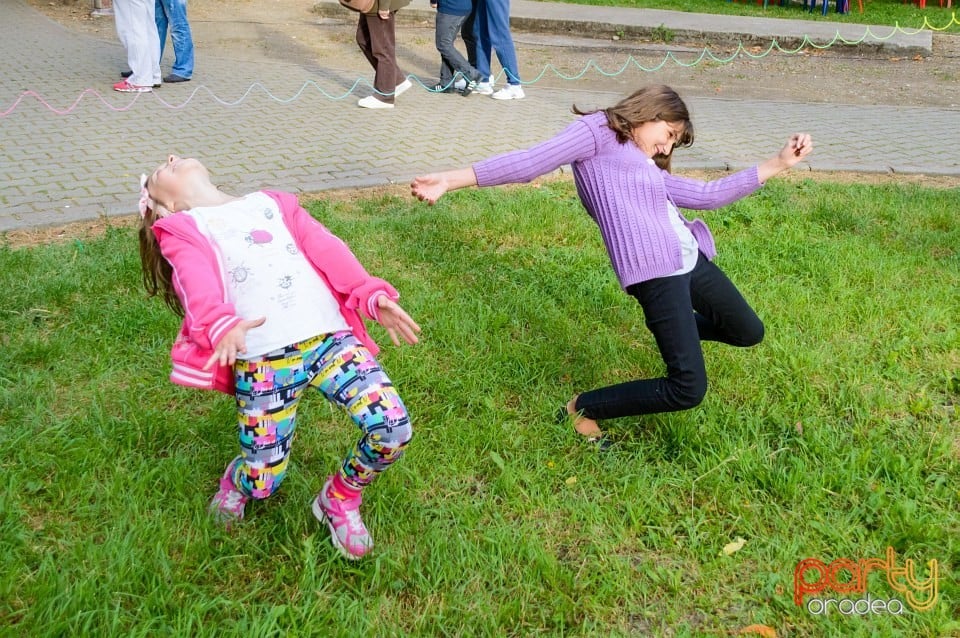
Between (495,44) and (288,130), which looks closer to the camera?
(288,130)

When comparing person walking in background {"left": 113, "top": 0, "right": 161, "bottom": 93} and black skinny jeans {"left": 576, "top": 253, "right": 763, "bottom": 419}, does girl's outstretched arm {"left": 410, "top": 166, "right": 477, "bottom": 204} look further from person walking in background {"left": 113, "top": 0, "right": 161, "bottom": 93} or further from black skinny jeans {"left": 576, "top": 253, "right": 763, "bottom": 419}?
person walking in background {"left": 113, "top": 0, "right": 161, "bottom": 93}

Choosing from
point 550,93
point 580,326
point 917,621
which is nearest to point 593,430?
point 580,326

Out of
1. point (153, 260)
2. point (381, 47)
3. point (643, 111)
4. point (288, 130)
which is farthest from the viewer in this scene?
point (381, 47)

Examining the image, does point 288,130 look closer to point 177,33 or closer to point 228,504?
point 177,33

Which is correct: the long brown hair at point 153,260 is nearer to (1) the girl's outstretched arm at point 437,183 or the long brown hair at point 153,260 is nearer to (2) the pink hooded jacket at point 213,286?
(2) the pink hooded jacket at point 213,286

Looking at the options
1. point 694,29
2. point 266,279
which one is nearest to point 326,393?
point 266,279

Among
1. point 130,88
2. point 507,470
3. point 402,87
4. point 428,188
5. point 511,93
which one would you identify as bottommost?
point 507,470

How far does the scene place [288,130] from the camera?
7730 mm

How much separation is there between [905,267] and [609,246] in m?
2.77

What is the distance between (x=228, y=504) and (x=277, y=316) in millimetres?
766

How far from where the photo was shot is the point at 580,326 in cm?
432

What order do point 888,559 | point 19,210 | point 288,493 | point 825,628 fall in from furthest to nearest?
point 19,210 → point 288,493 → point 888,559 → point 825,628

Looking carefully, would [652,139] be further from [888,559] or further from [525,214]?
[525,214]

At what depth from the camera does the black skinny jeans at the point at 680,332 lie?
308cm
